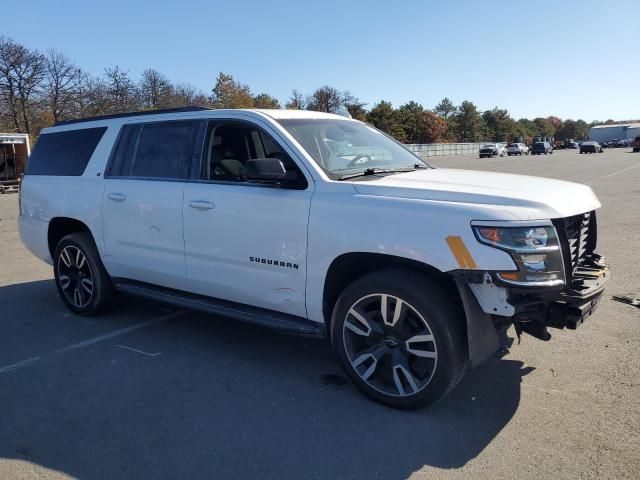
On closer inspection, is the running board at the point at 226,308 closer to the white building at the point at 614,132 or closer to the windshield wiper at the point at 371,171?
the windshield wiper at the point at 371,171

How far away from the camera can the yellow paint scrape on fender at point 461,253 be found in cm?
302

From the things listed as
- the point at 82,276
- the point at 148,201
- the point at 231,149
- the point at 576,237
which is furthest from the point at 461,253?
the point at 82,276

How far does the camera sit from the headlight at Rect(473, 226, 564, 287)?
117 inches

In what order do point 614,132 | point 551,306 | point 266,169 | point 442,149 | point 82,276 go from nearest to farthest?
1. point 551,306
2. point 266,169
3. point 82,276
4. point 442,149
5. point 614,132

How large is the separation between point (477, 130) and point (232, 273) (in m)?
117

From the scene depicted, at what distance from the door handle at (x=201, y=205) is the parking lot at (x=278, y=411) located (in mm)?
1239

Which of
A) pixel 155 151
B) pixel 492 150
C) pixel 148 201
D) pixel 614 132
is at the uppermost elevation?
pixel 614 132

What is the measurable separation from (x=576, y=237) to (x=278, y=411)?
7.40 feet

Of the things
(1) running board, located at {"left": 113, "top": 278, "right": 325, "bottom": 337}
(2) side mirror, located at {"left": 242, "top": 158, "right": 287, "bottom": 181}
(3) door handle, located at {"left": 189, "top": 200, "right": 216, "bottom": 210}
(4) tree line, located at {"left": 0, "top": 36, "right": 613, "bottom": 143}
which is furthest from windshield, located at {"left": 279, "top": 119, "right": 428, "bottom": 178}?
(4) tree line, located at {"left": 0, "top": 36, "right": 613, "bottom": 143}

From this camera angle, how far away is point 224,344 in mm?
4688

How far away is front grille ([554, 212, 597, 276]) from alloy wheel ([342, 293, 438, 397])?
3.06ft

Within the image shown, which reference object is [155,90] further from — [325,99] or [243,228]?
[243,228]

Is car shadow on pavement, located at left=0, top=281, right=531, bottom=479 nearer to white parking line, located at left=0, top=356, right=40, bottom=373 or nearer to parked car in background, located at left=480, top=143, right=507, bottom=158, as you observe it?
white parking line, located at left=0, top=356, right=40, bottom=373

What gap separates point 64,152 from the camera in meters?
5.67
